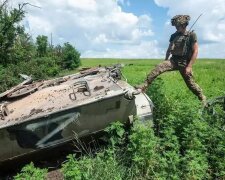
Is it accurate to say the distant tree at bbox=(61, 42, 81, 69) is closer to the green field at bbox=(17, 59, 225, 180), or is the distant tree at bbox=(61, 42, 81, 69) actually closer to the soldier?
the soldier

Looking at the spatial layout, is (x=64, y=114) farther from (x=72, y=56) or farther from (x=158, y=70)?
(x=72, y=56)

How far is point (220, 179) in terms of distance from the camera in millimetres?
6078

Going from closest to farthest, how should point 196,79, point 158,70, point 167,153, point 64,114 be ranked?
point 167,153 → point 64,114 → point 158,70 → point 196,79

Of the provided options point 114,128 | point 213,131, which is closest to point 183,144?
point 213,131

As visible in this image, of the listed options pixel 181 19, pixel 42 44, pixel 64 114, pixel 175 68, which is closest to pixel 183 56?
pixel 175 68

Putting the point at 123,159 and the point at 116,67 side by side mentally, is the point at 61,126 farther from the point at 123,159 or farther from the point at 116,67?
the point at 116,67

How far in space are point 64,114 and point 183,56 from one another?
3.22 meters

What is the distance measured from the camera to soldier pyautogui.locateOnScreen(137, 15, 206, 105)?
901 centimetres

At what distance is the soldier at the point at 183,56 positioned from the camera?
29.6 feet

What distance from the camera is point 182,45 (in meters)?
9.12

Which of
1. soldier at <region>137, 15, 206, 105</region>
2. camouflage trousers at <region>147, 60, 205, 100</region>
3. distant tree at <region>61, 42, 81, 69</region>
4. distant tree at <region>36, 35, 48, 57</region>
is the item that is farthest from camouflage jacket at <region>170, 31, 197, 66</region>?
distant tree at <region>61, 42, 81, 69</region>

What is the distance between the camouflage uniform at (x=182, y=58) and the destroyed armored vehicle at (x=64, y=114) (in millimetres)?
1478

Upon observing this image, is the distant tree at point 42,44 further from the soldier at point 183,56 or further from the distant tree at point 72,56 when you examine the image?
the soldier at point 183,56

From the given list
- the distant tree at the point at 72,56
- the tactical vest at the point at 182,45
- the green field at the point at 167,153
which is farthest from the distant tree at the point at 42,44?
the green field at the point at 167,153
